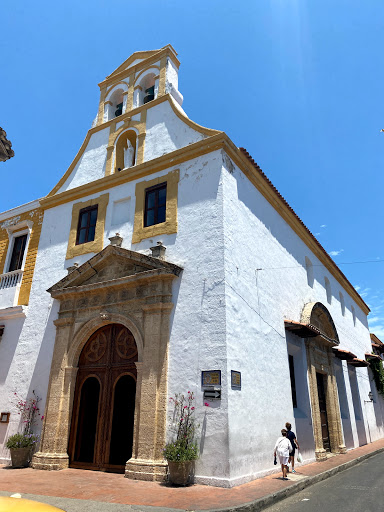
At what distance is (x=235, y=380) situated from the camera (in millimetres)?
7992

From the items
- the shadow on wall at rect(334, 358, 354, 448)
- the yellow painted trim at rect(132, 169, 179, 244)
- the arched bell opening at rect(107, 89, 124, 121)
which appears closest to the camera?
the yellow painted trim at rect(132, 169, 179, 244)

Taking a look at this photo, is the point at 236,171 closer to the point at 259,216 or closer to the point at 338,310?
the point at 259,216

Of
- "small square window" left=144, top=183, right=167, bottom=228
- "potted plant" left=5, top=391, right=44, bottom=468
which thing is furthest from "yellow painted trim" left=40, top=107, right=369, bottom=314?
"potted plant" left=5, top=391, right=44, bottom=468

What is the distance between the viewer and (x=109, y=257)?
34.1 feet

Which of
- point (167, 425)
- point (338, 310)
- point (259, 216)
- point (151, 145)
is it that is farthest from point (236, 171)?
point (338, 310)

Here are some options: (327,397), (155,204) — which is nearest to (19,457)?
(155,204)

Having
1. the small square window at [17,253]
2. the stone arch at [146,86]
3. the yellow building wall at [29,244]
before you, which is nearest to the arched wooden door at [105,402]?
the yellow building wall at [29,244]

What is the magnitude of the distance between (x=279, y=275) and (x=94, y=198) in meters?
6.16

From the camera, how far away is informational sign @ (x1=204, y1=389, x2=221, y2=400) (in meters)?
7.69

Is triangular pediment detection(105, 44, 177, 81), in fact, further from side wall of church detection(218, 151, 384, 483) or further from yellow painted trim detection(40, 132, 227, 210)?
side wall of church detection(218, 151, 384, 483)

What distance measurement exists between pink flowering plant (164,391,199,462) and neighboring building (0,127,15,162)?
18.3 feet

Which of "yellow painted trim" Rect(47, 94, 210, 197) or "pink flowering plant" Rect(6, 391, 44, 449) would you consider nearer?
"pink flowering plant" Rect(6, 391, 44, 449)

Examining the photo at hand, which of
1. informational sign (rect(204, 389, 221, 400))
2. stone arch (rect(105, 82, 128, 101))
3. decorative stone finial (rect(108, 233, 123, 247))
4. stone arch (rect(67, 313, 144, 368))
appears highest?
stone arch (rect(105, 82, 128, 101))

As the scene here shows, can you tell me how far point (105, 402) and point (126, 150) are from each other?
760cm
